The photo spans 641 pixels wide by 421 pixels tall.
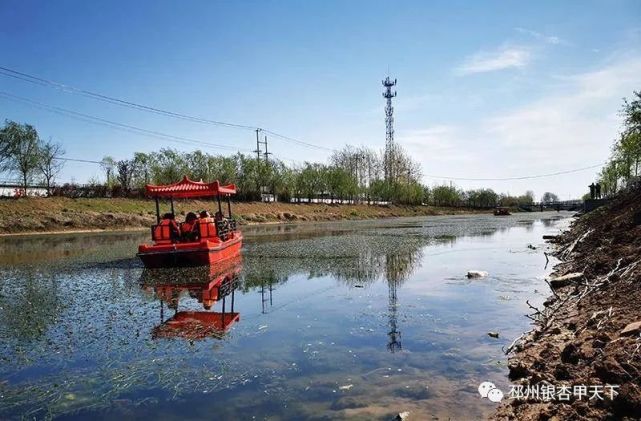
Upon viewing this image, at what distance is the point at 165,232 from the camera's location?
1703 centimetres

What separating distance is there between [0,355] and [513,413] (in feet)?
24.5

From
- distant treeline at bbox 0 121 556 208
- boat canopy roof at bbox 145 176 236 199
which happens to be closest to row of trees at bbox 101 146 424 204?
distant treeline at bbox 0 121 556 208

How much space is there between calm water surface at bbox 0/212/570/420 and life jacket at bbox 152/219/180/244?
1.99 meters

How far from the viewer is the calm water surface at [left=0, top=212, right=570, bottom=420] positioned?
523 cm

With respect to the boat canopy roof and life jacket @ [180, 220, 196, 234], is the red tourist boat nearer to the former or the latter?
the boat canopy roof

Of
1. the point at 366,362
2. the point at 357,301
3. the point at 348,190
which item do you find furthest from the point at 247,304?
the point at 348,190

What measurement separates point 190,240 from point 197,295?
592cm

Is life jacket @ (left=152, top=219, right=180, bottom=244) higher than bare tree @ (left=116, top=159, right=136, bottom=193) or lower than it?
lower

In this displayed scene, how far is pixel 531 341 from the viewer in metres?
6.73

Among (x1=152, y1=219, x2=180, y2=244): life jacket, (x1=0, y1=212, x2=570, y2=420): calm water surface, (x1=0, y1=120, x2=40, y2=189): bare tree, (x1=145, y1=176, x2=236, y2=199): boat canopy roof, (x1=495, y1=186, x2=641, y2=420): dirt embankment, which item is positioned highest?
(x1=0, y1=120, x2=40, y2=189): bare tree

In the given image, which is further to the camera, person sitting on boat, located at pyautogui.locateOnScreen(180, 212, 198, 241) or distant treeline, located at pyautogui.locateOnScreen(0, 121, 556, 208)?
distant treeline, located at pyautogui.locateOnScreen(0, 121, 556, 208)

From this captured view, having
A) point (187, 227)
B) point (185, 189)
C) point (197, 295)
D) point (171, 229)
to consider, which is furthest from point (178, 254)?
point (197, 295)

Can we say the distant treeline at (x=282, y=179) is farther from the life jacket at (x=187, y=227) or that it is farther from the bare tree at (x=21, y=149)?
the life jacket at (x=187, y=227)

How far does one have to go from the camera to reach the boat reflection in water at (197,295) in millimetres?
8344
